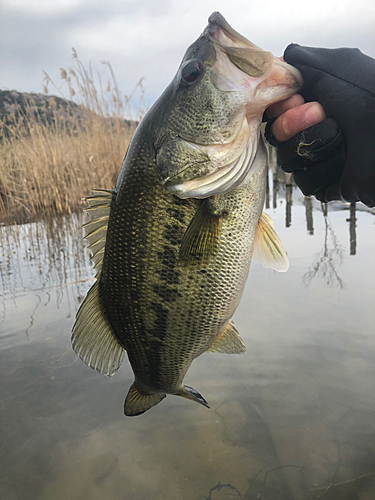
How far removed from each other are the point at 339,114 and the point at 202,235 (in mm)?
760

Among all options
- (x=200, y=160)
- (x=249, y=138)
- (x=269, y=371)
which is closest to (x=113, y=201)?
(x=200, y=160)

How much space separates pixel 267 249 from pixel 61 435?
4.91 feet

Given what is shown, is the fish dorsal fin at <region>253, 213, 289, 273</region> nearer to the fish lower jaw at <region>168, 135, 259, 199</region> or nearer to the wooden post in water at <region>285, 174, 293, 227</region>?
the fish lower jaw at <region>168, 135, 259, 199</region>

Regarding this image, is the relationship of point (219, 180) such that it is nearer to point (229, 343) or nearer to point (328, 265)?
point (229, 343)

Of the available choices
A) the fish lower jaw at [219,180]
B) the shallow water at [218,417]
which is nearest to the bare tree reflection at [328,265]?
the shallow water at [218,417]

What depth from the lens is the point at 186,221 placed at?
152 cm

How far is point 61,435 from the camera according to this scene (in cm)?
202

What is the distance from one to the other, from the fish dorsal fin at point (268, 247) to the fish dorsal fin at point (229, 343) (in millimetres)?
374

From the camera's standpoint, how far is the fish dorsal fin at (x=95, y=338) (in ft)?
5.77

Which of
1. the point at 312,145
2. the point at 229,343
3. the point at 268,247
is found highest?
the point at 312,145

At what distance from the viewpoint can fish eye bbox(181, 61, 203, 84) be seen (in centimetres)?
146

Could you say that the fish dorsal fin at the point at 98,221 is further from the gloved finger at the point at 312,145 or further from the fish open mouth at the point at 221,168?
the gloved finger at the point at 312,145

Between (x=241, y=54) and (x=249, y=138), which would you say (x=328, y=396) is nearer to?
(x=249, y=138)

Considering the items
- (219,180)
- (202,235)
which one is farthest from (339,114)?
(202,235)
